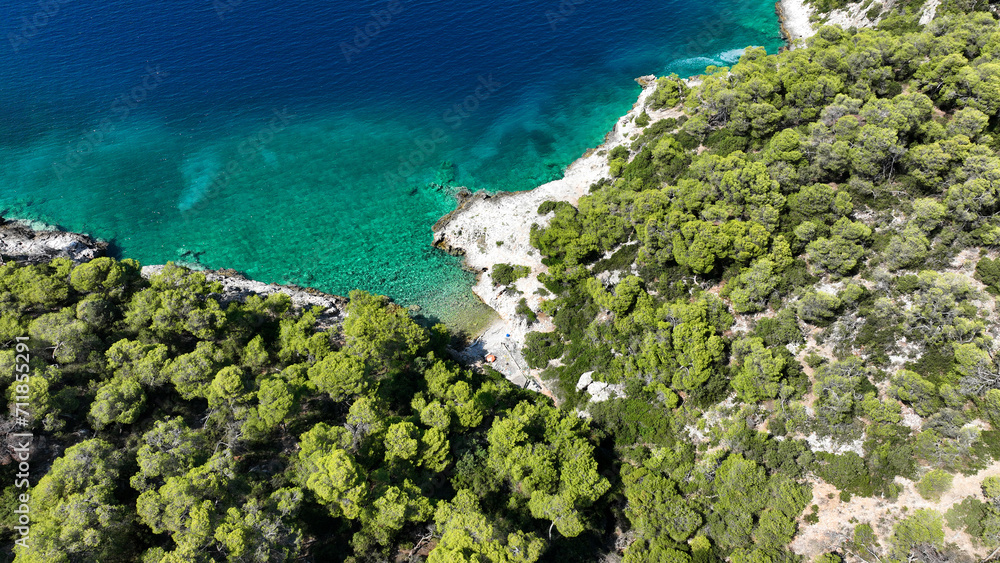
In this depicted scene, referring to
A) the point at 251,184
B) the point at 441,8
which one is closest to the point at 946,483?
the point at 251,184

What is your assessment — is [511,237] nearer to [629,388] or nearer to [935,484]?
[629,388]

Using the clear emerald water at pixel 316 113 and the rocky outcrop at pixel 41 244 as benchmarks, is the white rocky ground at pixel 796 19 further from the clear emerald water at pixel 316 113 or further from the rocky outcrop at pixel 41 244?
the rocky outcrop at pixel 41 244

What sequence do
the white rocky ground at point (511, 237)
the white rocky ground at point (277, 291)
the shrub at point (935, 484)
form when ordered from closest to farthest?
the shrub at point (935, 484) → the white rocky ground at point (511, 237) → the white rocky ground at point (277, 291)

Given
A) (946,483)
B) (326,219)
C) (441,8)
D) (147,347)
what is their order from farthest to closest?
(441,8) → (326,219) → (147,347) → (946,483)

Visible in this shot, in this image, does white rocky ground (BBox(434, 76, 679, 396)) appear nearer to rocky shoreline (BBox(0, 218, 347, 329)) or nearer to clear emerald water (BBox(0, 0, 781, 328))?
clear emerald water (BBox(0, 0, 781, 328))

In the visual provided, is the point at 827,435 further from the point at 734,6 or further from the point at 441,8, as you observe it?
the point at 441,8

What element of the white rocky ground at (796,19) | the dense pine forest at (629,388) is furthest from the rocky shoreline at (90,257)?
the white rocky ground at (796,19)
